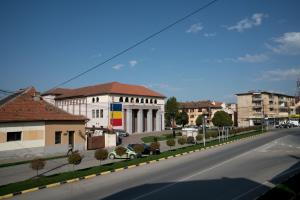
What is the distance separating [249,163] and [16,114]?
23.8m

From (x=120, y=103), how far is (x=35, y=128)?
3500 cm

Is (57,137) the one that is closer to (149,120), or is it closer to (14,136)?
(14,136)

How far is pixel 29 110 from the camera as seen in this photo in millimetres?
36594

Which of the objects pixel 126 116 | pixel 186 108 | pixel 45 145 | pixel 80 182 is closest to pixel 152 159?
pixel 80 182

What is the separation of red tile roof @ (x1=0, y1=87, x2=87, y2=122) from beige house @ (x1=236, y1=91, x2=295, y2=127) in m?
84.3

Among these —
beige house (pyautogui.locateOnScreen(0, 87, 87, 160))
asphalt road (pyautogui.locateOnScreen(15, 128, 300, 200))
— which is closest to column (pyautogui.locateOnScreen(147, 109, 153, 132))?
beige house (pyautogui.locateOnScreen(0, 87, 87, 160))

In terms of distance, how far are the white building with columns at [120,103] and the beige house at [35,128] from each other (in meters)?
29.4

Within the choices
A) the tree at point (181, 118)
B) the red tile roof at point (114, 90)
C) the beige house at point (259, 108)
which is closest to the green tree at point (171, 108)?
the tree at point (181, 118)

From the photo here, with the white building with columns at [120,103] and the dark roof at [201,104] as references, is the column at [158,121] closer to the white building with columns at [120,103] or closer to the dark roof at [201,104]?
the white building with columns at [120,103]

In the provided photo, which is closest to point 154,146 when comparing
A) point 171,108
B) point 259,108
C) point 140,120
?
point 140,120

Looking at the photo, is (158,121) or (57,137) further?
(158,121)

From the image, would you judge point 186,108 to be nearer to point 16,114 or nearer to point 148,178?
point 16,114

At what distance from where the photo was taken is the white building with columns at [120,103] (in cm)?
7294

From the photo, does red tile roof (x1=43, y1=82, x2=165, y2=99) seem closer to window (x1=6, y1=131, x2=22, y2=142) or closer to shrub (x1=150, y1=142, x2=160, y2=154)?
window (x1=6, y1=131, x2=22, y2=142)
